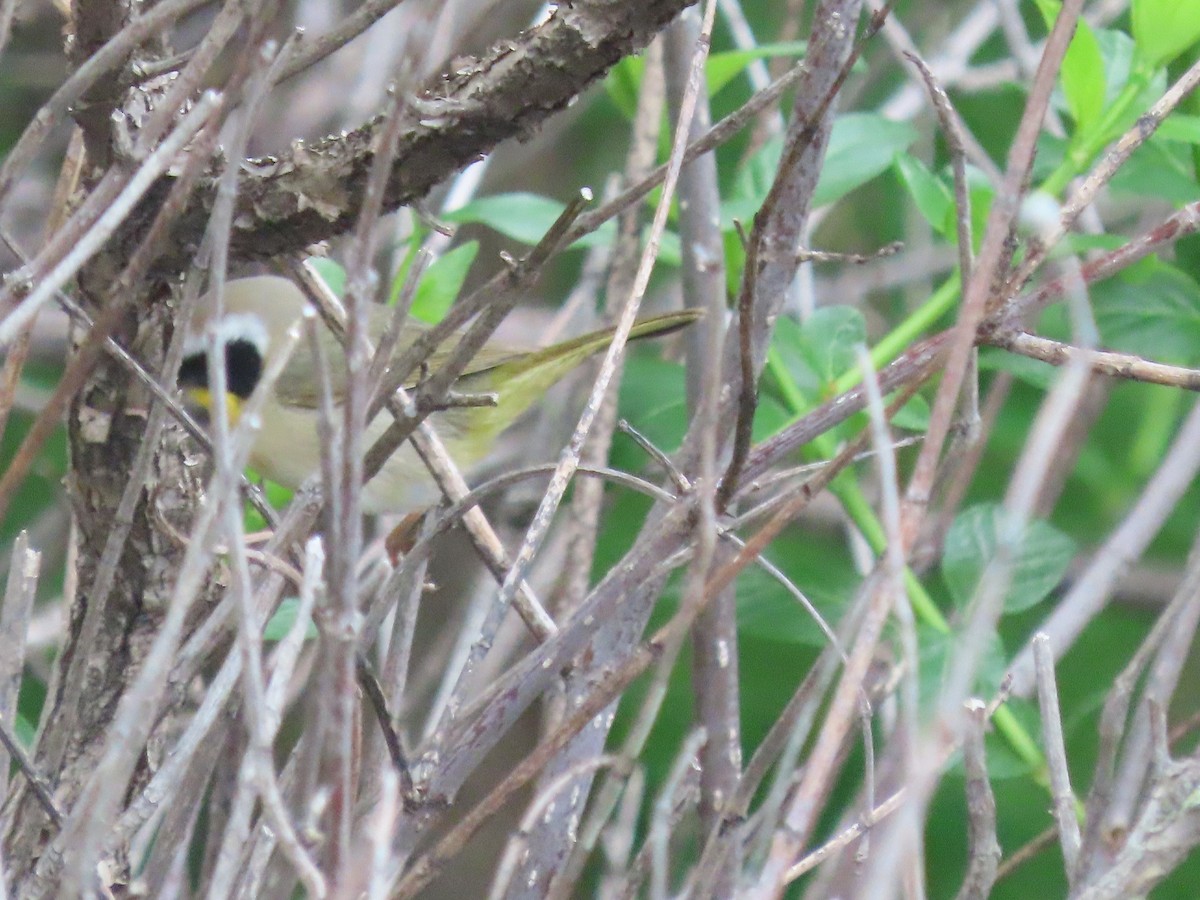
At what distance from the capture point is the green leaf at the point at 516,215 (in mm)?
1804

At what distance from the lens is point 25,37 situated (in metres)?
3.48

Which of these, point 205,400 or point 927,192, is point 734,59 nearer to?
point 927,192

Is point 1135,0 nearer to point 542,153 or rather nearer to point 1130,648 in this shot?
point 1130,648

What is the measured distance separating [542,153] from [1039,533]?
2.07 m

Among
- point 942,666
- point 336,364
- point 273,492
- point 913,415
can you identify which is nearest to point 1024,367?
point 913,415

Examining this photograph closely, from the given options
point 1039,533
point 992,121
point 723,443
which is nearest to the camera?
point 723,443

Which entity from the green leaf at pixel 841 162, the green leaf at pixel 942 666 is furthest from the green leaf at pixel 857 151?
the green leaf at pixel 942 666

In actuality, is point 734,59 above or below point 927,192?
above

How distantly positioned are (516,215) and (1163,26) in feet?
2.65

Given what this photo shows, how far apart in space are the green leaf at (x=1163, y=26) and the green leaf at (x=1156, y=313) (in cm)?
→ 26

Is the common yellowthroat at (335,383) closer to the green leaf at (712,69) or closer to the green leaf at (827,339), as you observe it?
the green leaf at (712,69)

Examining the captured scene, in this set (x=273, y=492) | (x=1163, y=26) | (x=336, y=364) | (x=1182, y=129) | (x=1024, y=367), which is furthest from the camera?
(x=336, y=364)

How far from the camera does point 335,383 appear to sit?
2.69 m

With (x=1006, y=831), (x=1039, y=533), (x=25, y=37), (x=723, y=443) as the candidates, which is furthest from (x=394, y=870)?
(x=25, y=37)
